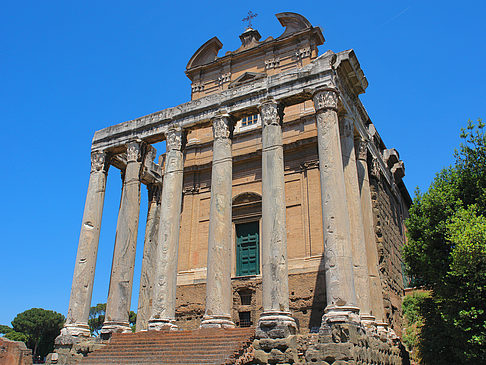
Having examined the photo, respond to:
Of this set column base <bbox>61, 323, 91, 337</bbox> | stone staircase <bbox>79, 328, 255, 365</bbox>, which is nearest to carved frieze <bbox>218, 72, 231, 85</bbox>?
column base <bbox>61, 323, 91, 337</bbox>

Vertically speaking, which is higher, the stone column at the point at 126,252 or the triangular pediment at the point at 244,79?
the triangular pediment at the point at 244,79

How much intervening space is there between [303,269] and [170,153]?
7342 mm

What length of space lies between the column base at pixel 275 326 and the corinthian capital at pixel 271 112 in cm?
679

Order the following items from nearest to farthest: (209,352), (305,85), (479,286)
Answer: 1. (209,352)
2. (479,286)
3. (305,85)

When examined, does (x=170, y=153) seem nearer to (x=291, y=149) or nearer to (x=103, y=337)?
(x=291, y=149)

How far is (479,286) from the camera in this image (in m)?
13.2

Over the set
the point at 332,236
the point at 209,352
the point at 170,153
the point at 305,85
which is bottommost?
the point at 209,352

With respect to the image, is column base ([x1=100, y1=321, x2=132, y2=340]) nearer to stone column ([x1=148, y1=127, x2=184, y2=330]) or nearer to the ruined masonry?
the ruined masonry

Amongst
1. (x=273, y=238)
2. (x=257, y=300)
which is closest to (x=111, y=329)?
(x=257, y=300)

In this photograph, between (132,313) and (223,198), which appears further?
(132,313)

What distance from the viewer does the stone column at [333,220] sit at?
484 inches

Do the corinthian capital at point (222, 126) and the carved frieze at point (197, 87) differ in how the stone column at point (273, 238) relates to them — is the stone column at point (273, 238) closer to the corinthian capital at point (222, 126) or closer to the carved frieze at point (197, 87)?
the corinthian capital at point (222, 126)

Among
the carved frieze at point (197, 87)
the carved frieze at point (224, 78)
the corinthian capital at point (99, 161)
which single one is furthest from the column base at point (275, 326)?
the carved frieze at point (197, 87)

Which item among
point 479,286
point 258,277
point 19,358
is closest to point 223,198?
point 258,277
